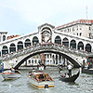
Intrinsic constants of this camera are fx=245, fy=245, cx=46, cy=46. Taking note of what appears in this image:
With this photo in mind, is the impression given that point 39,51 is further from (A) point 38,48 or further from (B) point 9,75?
(B) point 9,75

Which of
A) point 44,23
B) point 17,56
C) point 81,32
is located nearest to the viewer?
point 17,56

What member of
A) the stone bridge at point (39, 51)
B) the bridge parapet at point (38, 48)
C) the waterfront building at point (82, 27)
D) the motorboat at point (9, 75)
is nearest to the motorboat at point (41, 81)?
the motorboat at point (9, 75)

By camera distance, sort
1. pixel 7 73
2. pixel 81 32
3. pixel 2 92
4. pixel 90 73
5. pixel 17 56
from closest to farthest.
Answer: pixel 2 92 → pixel 7 73 → pixel 90 73 → pixel 17 56 → pixel 81 32

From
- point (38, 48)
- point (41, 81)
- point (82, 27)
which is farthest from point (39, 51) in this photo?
Answer: point (82, 27)

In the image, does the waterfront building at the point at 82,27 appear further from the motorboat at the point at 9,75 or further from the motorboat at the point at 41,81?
the motorboat at the point at 41,81

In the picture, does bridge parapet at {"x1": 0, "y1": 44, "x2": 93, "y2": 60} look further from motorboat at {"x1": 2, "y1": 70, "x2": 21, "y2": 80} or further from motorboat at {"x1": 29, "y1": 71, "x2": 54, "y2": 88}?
motorboat at {"x1": 29, "y1": 71, "x2": 54, "y2": 88}

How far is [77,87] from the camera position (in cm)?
1722

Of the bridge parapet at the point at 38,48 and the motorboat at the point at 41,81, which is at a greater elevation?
the bridge parapet at the point at 38,48

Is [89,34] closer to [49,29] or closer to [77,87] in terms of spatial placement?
[49,29]

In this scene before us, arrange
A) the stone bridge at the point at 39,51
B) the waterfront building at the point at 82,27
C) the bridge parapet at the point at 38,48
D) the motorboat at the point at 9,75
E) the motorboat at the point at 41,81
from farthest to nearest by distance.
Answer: the waterfront building at the point at 82,27 < the bridge parapet at the point at 38,48 < the stone bridge at the point at 39,51 < the motorboat at the point at 9,75 < the motorboat at the point at 41,81

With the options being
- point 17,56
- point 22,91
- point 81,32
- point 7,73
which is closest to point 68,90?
point 22,91

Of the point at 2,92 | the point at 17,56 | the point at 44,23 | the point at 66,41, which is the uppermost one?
the point at 44,23

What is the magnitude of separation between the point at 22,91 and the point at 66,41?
66.1 feet

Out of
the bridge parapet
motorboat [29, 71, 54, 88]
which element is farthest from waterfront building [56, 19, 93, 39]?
motorboat [29, 71, 54, 88]
